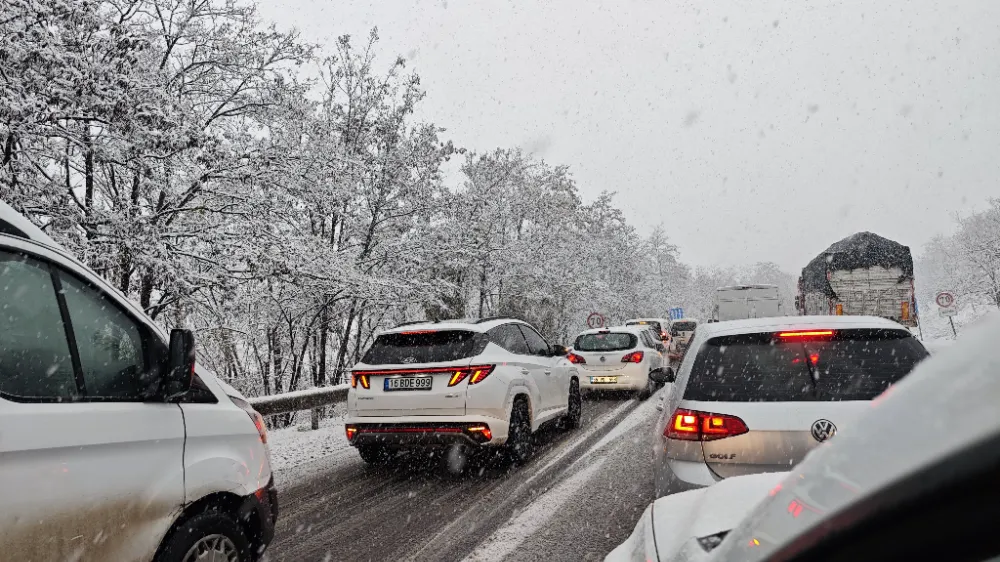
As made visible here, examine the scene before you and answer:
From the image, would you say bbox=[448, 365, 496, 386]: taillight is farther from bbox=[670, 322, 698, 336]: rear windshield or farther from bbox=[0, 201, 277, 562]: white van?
bbox=[670, 322, 698, 336]: rear windshield

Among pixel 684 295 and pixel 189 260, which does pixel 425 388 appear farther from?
pixel 684 295

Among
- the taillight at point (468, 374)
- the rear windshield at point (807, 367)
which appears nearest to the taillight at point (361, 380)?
the taillight at point (468, 374)

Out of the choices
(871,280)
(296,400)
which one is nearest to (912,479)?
(296,400)

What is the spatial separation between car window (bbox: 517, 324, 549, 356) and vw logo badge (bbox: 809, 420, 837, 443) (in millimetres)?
5012

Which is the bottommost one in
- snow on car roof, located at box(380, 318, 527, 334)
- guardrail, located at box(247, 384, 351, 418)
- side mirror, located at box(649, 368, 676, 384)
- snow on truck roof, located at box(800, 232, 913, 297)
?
guardrail, located at box(247, 384, 351, 418)

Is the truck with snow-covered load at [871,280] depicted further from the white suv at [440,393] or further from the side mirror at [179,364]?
the side mirror at [179,364]

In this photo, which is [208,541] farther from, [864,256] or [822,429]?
[864,256]

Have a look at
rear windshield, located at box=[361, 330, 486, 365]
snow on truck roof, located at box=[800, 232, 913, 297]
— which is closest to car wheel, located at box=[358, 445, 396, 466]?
rear windshield, located at box=[361, 330, 486, 365]

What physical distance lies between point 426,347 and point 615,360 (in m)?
7.61

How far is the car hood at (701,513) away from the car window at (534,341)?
6004 millimetres

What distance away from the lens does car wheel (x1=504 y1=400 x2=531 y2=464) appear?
7090 mm

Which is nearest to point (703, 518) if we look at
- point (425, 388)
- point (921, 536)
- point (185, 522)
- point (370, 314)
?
point (921, 536)

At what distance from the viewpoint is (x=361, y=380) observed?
23.0ft

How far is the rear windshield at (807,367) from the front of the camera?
375cm
